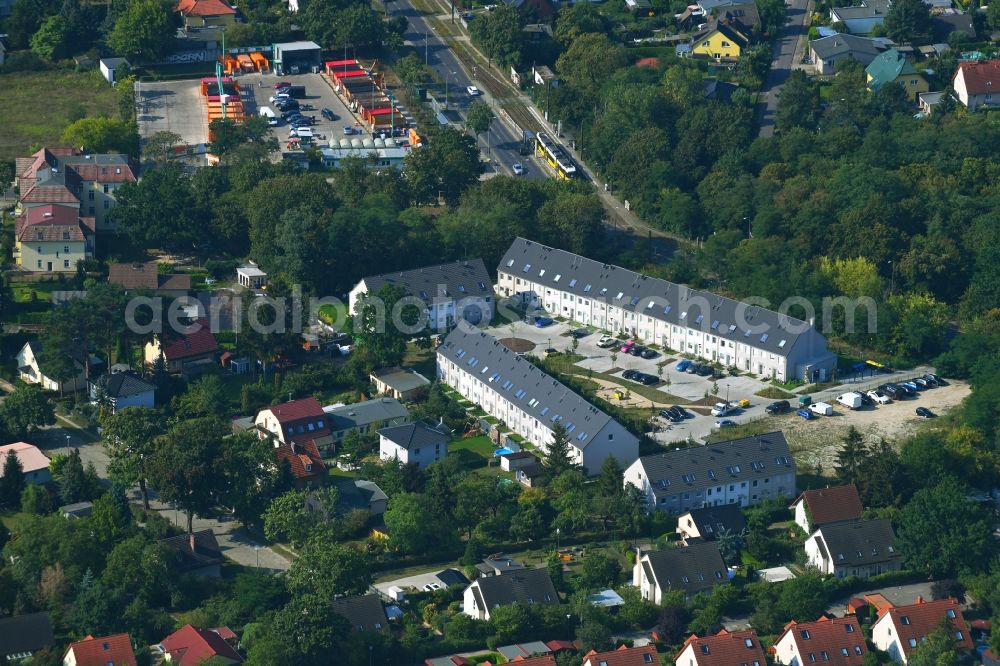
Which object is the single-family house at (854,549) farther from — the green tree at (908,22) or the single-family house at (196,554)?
the green tree at (908,22)

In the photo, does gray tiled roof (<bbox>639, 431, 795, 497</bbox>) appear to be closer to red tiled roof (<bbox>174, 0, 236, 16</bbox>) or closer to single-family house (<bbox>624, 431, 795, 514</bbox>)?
single-family house (<bbox>624, 431, 795, 514</bbox>)

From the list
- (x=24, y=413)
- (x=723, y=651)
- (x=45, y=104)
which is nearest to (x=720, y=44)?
(x=45, y=104)

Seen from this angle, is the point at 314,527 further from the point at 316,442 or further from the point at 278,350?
the point at 278,350

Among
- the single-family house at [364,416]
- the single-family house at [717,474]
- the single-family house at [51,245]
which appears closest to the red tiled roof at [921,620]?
the single-family house at [717,474]

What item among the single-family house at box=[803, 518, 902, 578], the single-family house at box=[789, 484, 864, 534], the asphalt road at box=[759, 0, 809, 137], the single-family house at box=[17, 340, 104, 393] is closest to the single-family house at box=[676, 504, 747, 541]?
the single-family house at box=[789, 484, 864, 534]

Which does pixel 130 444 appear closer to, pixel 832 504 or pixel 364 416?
pixel 364 416
